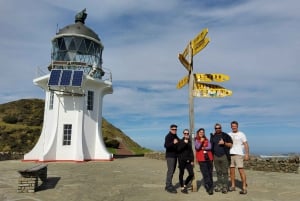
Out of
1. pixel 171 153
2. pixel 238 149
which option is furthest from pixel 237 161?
pixel 171 153

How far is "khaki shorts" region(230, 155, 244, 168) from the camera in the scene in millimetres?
7769

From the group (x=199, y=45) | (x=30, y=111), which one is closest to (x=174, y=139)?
(x=199, y=45)

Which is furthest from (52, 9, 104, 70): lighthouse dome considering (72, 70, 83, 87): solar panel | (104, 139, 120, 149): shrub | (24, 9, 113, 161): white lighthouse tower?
(104, 139, 120, 149): shrub

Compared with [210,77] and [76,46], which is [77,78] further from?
[210,77]

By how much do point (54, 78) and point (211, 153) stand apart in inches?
528

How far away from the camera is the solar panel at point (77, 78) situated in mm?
18062

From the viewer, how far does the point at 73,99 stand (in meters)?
19.4

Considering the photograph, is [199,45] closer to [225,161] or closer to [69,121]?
[225,161]

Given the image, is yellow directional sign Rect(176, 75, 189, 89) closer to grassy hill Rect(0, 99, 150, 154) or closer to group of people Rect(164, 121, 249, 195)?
group of people Rect(164, 121, 249, 195)

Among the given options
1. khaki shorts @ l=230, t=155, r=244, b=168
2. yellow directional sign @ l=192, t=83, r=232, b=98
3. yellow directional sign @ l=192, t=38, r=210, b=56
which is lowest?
khaki shorts @ l=230, t=155, r=244, b=168

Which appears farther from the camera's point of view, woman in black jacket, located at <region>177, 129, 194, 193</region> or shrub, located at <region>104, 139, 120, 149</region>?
shrub, located at <region>104, 139, 120, 149</region>

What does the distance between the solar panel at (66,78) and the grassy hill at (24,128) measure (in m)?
13.5

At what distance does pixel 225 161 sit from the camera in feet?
25.7

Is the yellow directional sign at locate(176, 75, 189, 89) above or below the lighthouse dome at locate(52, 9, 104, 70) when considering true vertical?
below
